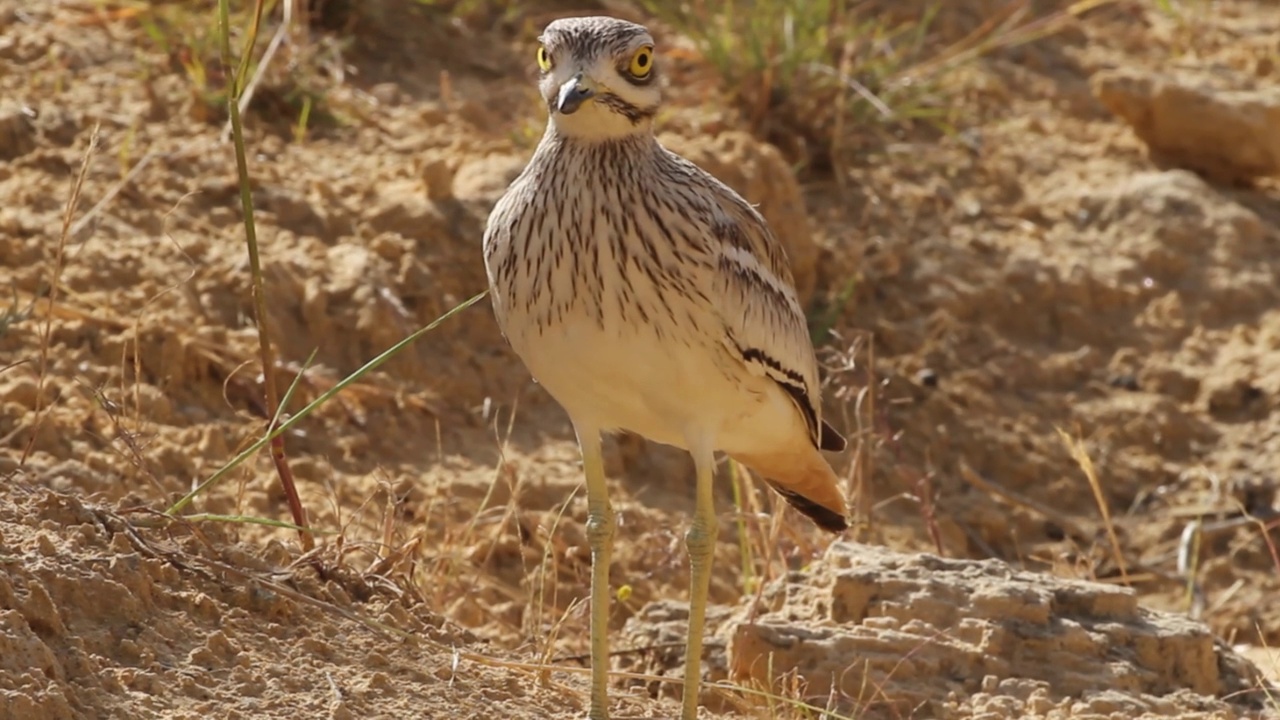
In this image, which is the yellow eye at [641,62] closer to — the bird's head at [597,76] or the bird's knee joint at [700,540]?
the bird's head at [597,76]

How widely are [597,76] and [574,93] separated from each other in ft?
0.24

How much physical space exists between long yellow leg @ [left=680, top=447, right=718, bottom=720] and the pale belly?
0.25 feet

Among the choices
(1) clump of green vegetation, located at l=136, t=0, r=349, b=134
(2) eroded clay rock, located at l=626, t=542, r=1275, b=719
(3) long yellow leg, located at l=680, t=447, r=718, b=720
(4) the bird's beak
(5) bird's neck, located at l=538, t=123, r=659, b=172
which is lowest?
(2) eroded clay rock, located at l=626, t=542, r=1275, b=719

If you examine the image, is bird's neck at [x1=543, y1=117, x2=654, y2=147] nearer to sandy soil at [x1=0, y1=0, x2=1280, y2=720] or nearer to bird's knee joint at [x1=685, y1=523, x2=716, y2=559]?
bird's knee joint at [x1=685, y1=523, x2=716, y2=559]

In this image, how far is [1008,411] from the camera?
6.42 m

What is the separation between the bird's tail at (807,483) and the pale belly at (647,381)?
1.13ft

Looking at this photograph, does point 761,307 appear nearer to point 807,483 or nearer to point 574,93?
point 574,93

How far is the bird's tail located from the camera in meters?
4.18

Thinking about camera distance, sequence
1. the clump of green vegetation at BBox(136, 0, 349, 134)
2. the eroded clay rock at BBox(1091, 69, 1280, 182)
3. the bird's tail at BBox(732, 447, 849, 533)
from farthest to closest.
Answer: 1. the eroded clay rock at BBox(1091, 69, 1280, 182)
2. the clump of green vegetation at BBox(136, 0, 349, 134)
3. the bird's tail at BBox(732, 447, 849, 533)

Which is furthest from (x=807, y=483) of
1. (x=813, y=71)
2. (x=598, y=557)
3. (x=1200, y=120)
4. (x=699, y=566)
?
(x=1200, y=120)

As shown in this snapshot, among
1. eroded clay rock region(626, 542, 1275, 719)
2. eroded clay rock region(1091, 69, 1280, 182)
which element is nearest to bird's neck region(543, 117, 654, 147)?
eroded clay rock region(626, 542, 1275, 719)

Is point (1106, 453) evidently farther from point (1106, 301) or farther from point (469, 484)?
point (469, 484)

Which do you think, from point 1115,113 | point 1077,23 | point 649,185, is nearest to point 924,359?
point 1115,113

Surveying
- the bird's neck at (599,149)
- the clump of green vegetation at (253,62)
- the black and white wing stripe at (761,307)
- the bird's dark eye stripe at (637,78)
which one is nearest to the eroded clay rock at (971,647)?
the black and white wing stripe at (761,307)
